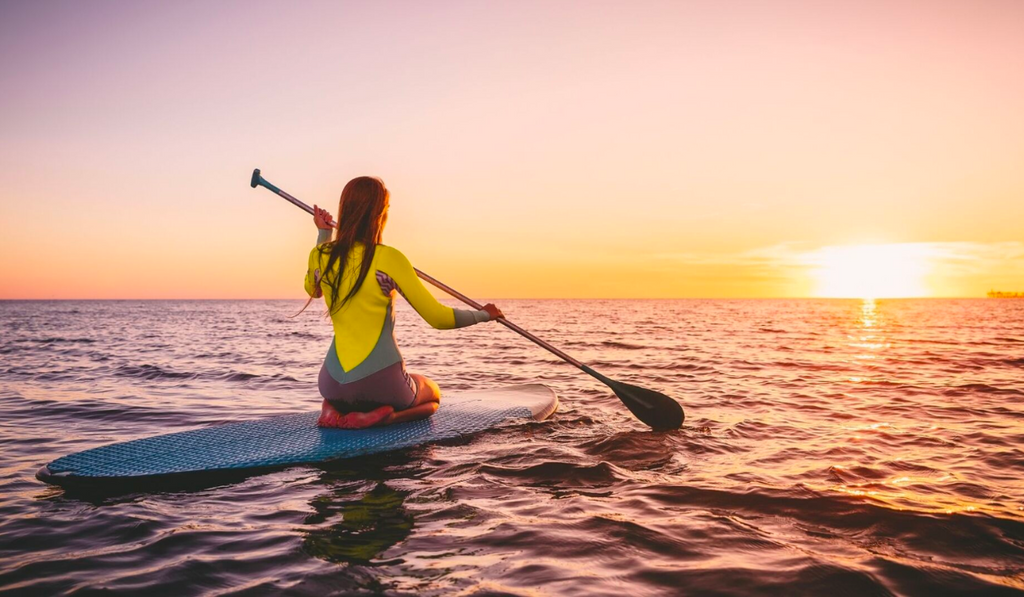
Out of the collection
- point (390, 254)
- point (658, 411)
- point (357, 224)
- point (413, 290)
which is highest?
point (357, 224)

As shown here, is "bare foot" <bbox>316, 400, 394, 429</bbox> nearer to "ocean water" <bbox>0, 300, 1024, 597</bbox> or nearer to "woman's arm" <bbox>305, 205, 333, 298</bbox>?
"ocean water" <bbox>0, 300, 1024, 597</bbox>

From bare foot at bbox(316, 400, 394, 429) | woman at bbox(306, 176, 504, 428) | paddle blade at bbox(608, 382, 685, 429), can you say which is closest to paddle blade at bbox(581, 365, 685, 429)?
paddle blade at bbox(608, 382, 685, 429)

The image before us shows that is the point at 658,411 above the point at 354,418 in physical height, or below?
below

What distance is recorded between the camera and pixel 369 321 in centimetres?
505

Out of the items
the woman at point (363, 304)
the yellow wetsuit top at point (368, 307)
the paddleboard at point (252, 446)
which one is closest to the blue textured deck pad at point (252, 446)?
the paddleboard at point (252, 446)

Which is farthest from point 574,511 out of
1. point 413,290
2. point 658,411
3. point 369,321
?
point 658,411

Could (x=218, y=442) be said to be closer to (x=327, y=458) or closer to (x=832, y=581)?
(x=327, y=458)

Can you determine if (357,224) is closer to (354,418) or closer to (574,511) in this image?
(354,418)

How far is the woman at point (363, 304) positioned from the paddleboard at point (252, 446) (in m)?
0.27

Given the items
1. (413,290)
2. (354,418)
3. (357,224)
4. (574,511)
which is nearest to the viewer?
(574,511)

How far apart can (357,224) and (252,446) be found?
1.94m

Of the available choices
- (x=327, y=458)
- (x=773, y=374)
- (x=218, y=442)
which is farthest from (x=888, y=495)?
(x=773, y=374)

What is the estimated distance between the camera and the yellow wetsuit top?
4949 mm

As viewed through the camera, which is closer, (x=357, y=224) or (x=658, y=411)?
(x=357, y=224)
